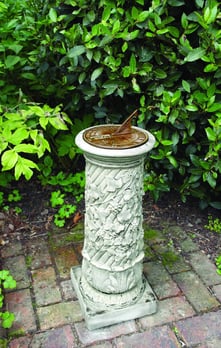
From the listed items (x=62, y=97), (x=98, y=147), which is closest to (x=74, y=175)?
(x=62, y=97)

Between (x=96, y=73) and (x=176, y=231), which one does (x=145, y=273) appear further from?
(x=96, y=73)

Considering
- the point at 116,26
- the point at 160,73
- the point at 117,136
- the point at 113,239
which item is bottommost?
the point at 113,239

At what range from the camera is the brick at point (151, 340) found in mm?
2246

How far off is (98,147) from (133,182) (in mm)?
282

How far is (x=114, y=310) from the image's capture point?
7.76 feet

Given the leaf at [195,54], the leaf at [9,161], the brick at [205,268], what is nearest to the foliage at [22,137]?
the leaf at [9,161]

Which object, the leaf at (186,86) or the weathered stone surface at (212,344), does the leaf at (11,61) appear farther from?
the weathered stone surface at (212,344)

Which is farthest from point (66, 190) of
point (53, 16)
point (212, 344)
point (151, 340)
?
point (212, 344)

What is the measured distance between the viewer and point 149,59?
2.74 m

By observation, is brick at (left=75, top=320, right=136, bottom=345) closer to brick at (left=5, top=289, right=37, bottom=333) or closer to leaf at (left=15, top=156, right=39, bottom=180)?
brick at (left=5, top=289, right=37, bottom=333)

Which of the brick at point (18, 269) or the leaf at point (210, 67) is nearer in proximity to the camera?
the leaf at point (210, 67)

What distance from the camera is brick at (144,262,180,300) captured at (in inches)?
103

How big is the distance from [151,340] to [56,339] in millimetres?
542

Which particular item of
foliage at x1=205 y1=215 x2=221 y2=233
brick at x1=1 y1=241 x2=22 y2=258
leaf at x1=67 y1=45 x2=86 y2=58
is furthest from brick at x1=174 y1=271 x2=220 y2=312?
leaf at x1=67 y1=45 x2=86 y2=58
